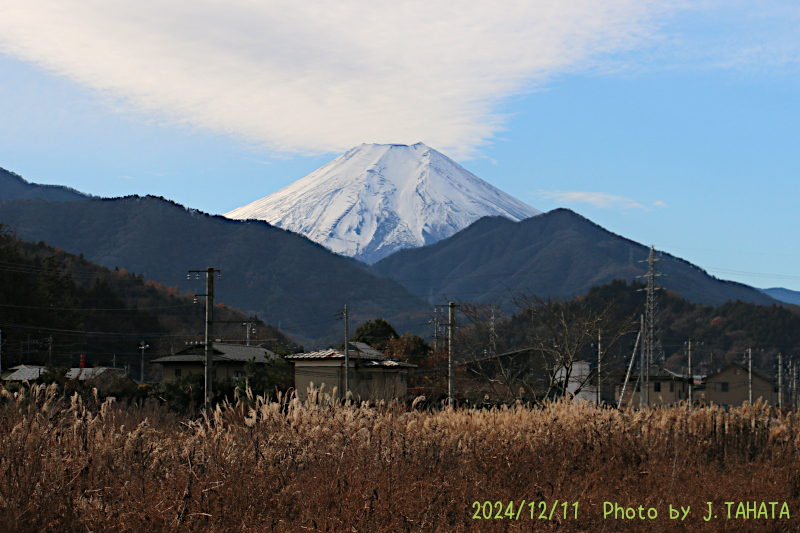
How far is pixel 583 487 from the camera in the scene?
30.2ft

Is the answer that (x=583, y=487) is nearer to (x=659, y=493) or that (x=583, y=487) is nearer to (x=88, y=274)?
(x=659, y=493)

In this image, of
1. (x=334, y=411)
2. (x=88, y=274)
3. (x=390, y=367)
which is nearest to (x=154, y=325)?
(x=88, y=274)

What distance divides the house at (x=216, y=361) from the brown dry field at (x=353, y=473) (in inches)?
1801

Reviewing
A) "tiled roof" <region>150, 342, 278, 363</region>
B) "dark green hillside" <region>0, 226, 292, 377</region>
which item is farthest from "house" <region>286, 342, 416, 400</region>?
"dark green hillside" <region>0, 226, 292, 377</region>

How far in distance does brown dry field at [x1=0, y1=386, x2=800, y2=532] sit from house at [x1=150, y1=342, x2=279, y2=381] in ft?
150

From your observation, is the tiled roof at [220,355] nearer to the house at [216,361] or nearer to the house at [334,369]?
the house at [216,361]

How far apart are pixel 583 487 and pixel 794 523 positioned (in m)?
2.36

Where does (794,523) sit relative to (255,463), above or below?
below

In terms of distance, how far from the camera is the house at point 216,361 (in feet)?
185

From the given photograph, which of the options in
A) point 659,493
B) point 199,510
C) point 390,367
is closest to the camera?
point 199,510

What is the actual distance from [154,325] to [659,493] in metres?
91.2

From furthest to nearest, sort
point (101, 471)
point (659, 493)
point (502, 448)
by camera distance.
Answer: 1. point (502, 448)
2. point (659, 493)
3. point (101, 471)

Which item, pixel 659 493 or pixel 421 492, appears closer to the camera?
pixel 421 492

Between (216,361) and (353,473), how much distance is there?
166 ft
